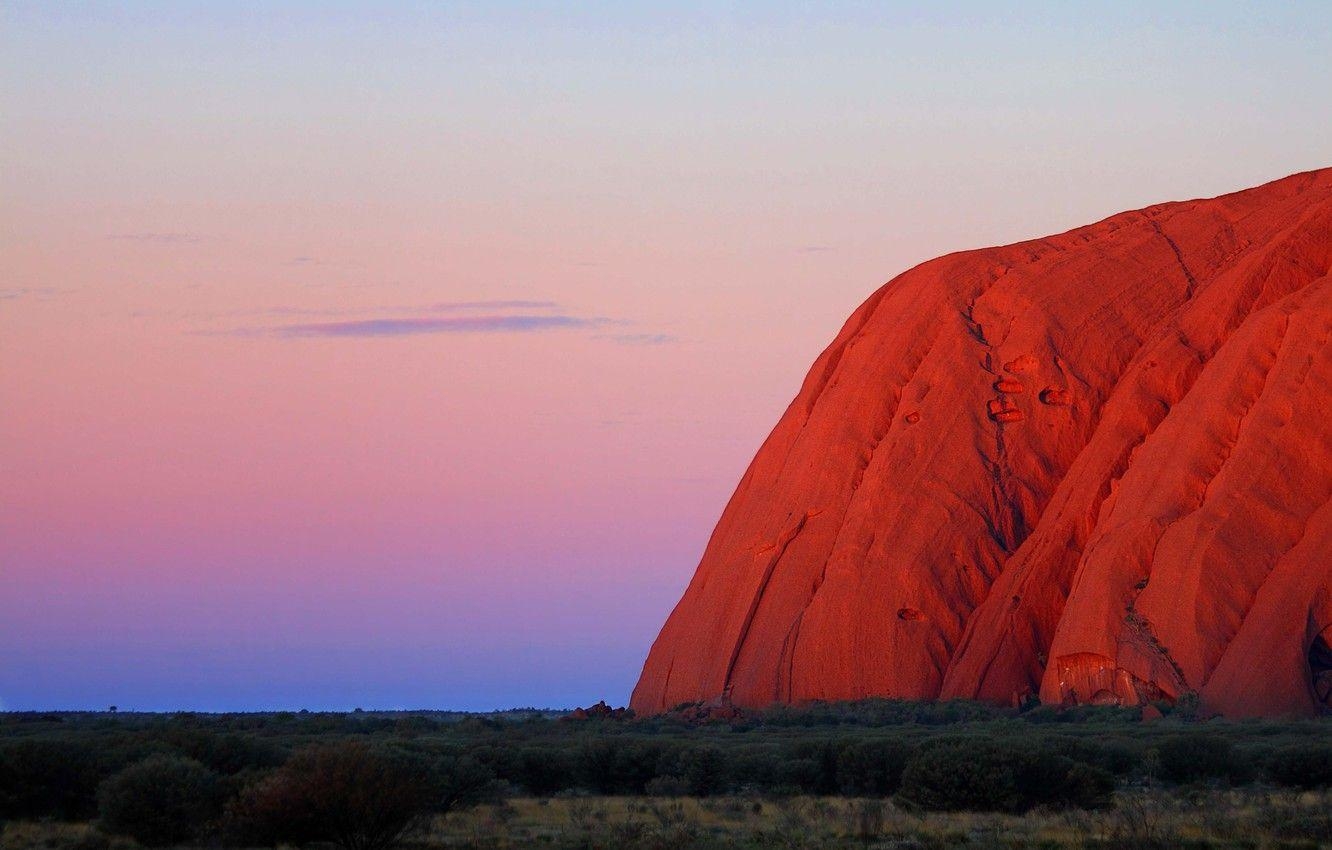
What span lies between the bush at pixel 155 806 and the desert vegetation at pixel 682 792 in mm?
30

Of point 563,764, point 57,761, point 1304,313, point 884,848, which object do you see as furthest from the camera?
point 1304,313

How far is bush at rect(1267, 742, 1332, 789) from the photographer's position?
32188mm

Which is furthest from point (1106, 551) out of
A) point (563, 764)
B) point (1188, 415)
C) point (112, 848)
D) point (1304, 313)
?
point (112, 848)

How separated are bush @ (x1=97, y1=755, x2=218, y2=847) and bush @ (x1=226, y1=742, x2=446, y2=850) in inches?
68.6

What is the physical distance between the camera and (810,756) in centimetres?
3703

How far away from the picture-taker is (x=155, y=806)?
2466cm

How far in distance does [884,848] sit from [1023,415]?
39644 mm

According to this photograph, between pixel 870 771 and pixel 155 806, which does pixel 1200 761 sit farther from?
pixel 155 806

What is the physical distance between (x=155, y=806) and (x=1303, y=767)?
21.4 meters

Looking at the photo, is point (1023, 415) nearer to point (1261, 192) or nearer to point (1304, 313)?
point (1304, 313)

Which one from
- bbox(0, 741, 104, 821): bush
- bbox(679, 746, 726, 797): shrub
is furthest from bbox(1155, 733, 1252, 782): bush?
bbox(0, 741, 104, 821): bush

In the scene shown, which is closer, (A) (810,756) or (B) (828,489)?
(A) (810,756)

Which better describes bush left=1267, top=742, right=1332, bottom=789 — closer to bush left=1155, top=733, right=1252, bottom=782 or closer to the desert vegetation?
the desert vegetation

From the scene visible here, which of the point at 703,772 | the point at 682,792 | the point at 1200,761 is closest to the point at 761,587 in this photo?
the point at 703,772
